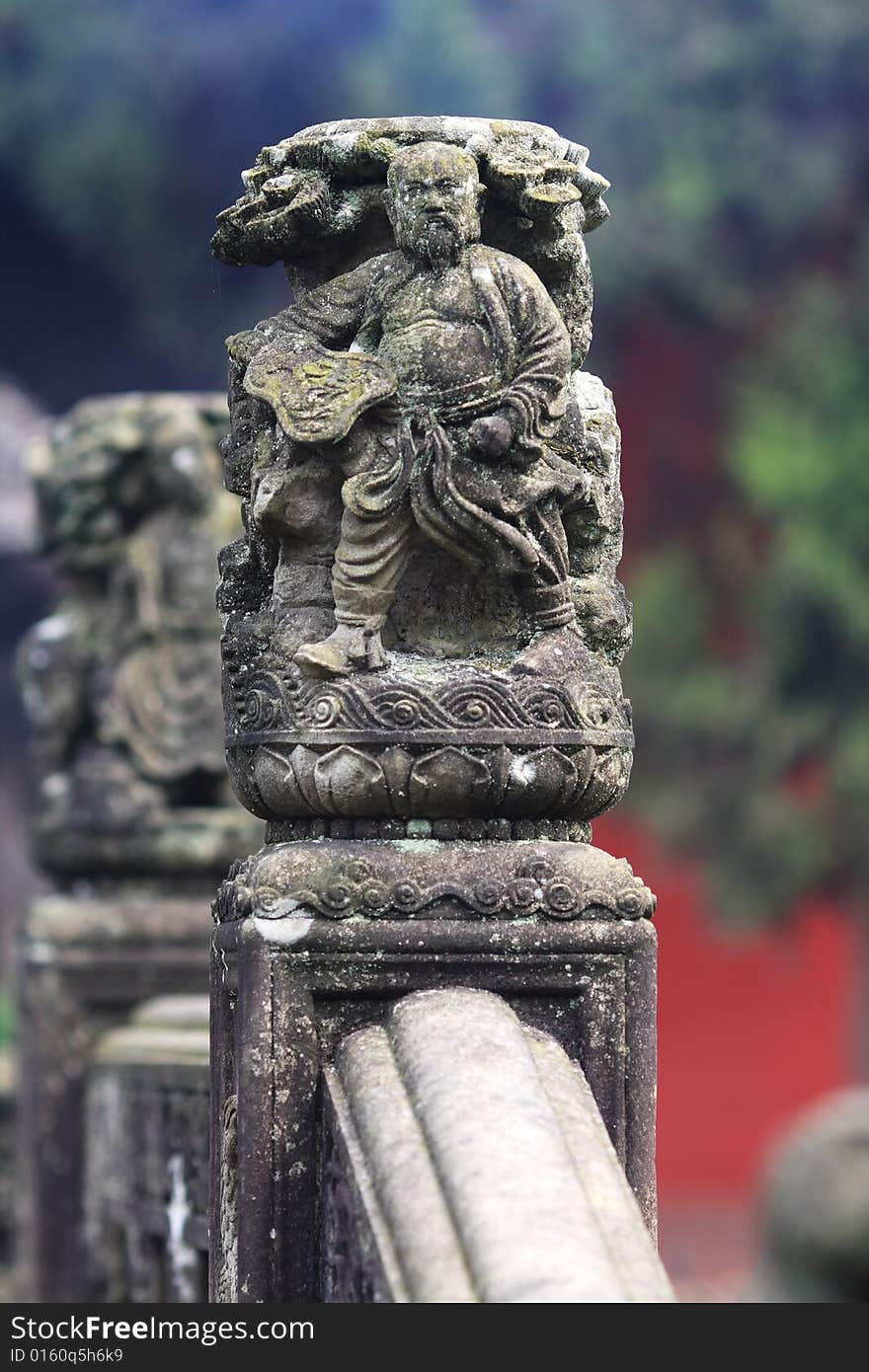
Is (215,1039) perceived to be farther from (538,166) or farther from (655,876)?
(655,876)

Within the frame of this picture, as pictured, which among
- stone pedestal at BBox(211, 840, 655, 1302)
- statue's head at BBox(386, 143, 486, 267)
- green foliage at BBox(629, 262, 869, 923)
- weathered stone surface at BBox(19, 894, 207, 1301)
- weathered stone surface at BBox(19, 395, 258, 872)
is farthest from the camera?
green foliage at BBox(629, 262, 869, 923)

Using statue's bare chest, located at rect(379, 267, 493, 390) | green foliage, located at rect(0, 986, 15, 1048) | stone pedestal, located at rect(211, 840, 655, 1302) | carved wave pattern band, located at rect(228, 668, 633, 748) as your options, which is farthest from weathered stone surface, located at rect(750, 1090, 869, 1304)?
green foliage, located at rect(0, 986, 15, 1048)

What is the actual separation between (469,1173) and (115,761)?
6.08 metres

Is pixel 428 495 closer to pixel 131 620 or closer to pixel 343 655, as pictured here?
Result: pixel 343 655

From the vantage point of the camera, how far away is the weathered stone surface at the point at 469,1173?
363 cm

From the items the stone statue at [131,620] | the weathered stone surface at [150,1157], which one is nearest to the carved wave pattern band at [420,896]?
the weathered stone surface at [150,1157]

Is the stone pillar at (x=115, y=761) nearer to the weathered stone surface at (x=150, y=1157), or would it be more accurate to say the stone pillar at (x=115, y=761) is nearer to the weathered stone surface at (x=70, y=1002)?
the weathered stone surface at (x=70, y=1002)

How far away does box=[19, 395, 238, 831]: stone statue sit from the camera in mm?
9648

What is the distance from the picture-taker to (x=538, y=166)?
4738mm

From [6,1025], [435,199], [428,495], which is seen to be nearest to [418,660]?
[428,495]

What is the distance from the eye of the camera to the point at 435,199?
4625 mm

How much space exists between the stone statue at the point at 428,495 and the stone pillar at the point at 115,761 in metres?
4.78

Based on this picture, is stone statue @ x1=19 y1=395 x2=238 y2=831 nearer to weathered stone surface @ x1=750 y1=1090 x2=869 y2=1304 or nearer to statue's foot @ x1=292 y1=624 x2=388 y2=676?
statue's foot @ x1=292 y1=624 x2=388 y2=676

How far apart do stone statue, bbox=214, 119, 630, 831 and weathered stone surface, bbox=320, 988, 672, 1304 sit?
19.0 inches
